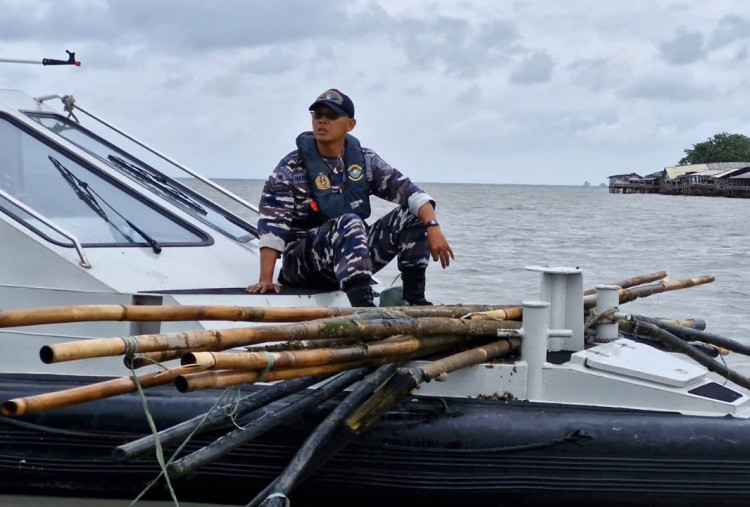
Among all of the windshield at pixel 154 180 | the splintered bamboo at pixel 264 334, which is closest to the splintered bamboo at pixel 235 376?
the splintered bamboo at pixel 264 334

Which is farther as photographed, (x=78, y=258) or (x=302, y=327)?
(x=78, y=258)

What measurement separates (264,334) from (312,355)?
0.19 m

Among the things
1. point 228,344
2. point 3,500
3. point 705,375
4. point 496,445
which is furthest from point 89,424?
point 705,375

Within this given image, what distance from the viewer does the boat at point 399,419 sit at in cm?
433

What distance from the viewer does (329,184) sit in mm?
5461

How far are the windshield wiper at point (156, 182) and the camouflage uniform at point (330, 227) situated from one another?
0.65 m

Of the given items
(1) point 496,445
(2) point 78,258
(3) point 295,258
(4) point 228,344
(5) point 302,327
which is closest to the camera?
(4) point 228,344

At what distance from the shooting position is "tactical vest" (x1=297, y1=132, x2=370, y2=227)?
5.43 metres

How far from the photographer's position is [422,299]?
219 inches

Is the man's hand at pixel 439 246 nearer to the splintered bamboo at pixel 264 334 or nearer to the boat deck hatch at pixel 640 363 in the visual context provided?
the splintered bamboo at pixel 264 334

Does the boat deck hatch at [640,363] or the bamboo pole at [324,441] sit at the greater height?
the boat deck hatch at [640,363]

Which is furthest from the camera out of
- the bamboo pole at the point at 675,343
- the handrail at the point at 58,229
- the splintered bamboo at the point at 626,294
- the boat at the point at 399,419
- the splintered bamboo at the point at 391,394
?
the bamboo pole at the point at 675,343

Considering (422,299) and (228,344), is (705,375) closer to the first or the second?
(422,299)

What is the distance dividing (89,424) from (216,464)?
0.49 m
